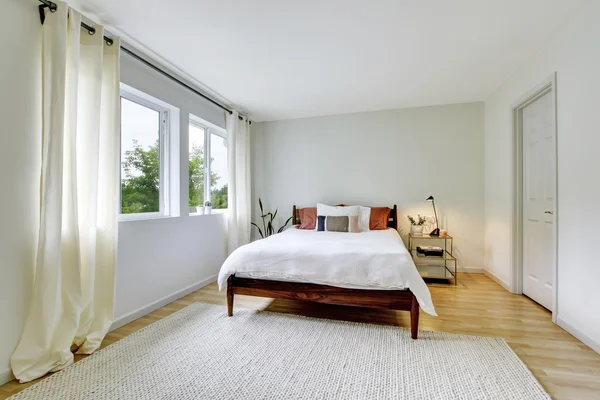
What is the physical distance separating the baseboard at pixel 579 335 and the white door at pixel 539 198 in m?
0.32

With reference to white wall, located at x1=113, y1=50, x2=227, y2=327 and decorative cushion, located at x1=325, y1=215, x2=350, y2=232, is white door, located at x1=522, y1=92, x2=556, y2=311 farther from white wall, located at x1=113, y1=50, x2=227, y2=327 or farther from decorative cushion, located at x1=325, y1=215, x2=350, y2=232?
white wall, located at x1=113, y1=50, x2=227, y2=327

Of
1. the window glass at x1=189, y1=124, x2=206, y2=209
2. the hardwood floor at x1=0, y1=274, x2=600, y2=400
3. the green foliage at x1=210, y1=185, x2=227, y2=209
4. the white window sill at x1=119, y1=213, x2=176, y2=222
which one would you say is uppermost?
the window glass at x1=189, y1=124, x2=206, y2=209

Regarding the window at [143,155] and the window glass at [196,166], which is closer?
the window at [143,155]

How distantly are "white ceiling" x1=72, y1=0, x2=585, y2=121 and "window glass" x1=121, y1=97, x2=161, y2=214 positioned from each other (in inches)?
24.7

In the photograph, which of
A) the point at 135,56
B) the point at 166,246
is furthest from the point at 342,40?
the point at 166,246

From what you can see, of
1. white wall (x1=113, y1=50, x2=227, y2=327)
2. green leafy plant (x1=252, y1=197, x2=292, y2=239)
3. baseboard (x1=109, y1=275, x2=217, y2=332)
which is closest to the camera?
baseboard (x1=109, y1=275, x2=217, y2=332)

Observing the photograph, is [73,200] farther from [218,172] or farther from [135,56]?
[218,172]

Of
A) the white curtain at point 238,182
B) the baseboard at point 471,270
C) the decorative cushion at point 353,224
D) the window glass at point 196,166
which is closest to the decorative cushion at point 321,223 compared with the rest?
the decorative cushion at point 353,224

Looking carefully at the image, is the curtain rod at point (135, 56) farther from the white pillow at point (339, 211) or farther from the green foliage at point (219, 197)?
the white pillow at point (339, 211)

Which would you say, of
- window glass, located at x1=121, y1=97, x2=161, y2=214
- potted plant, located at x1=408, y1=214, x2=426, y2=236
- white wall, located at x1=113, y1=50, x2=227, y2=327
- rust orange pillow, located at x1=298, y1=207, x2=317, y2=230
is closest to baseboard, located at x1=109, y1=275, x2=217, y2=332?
white wall, located at x1=113, y1=50, x2=227, y2=327

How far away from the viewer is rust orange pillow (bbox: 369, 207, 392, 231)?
3.91 meters

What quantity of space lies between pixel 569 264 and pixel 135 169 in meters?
3.93

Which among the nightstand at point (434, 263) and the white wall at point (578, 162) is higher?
the white wall at point (578, 162)

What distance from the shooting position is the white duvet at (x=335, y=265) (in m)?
2.09
